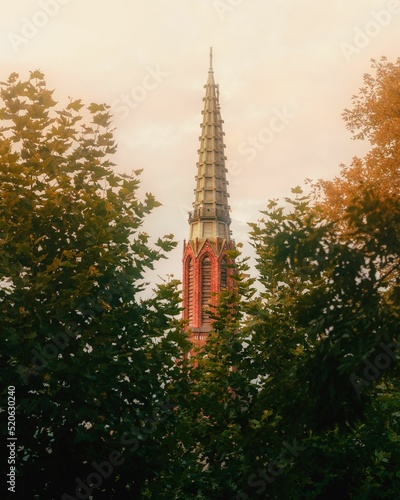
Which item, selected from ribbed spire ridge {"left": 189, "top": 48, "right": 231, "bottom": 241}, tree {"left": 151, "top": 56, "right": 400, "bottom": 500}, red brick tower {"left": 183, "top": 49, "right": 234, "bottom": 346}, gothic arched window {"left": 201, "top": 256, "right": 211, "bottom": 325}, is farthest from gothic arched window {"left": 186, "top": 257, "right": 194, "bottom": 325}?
tree {"left": 151, "top": 56, "right": 400, "bottom": 500}

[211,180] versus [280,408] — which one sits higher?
[211,180]

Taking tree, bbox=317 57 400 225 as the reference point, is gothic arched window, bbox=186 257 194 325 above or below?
above

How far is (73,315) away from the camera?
1498cm

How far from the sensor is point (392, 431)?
21.0 m

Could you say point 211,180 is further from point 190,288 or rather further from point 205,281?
point 190,288

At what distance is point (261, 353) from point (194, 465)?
433 centimetres

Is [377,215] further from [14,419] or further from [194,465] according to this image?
[194,465]

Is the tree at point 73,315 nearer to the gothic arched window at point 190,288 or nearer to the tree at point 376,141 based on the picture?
the tree at point 376,141

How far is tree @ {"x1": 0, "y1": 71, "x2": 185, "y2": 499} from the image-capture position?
1412 centimetres

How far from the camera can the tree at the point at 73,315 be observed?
14117 mm

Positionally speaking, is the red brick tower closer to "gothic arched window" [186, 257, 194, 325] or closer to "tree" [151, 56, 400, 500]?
"gothic arched window" [186, 257, 194, 325]

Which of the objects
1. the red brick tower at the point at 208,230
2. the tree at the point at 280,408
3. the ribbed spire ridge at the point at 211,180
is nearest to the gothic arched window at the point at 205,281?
the red brick tower at the point at 208,230

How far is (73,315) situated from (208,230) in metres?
65.6

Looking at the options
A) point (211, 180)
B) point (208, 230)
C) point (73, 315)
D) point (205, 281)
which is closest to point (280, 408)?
point (73, 315)
